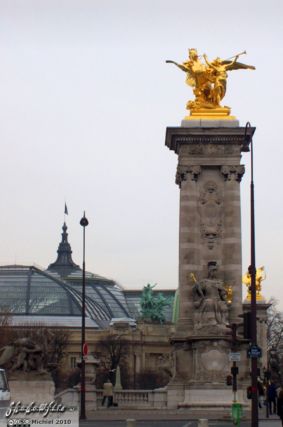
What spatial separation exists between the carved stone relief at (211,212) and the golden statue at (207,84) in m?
3.87

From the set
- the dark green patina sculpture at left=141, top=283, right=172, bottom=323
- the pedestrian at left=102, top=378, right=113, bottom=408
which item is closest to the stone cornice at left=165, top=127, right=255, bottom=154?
the pedestrian at left=102, top=378, right=113, bottom=408

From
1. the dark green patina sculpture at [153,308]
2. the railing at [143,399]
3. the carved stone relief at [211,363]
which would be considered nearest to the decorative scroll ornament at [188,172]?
the carved stone relief at [211,363]

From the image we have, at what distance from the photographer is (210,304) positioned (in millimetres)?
65250

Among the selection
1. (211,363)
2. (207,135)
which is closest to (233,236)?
(207,135)

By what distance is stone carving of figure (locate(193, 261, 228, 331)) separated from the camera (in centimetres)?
6506

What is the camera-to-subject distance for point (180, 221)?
68375mm

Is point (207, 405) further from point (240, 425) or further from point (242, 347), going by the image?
point (240, 425)

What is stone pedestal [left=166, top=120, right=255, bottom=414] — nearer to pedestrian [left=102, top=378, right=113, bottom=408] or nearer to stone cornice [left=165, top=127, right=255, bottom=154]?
stone cornice [left=165, top=127, right=255, bottom=154]

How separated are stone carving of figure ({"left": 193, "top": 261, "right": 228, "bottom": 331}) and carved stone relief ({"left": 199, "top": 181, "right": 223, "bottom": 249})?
2731 millimetres

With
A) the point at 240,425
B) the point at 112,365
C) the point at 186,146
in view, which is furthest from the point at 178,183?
the point at 112,365

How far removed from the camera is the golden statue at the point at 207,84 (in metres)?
69.8

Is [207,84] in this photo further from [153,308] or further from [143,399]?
[153,308]

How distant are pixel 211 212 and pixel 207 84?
693cm

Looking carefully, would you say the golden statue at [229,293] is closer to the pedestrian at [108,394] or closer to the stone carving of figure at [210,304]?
the stone carving of figure at [210,304]
